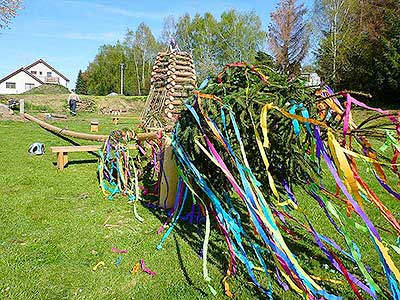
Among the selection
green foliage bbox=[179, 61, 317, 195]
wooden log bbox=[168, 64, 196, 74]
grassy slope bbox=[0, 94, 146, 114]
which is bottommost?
grassy slope bbox=[0, 94, 146, 114]

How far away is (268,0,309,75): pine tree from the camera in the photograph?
109 ft

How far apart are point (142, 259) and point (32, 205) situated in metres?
2.42

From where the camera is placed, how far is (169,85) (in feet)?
46.6

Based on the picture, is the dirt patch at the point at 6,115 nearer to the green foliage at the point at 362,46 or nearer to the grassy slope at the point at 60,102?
the grassy slope at the point at 60,102

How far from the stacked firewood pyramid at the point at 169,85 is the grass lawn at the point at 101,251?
7749mm

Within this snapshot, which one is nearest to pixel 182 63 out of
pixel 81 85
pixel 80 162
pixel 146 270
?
pixel 80 162

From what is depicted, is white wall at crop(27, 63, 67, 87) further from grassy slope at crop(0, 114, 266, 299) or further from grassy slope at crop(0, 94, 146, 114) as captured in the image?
grassy slope at crop(0, 114, 266, 299)

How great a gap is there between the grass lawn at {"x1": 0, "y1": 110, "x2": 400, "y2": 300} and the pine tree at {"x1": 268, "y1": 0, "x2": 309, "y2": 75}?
29257 mm

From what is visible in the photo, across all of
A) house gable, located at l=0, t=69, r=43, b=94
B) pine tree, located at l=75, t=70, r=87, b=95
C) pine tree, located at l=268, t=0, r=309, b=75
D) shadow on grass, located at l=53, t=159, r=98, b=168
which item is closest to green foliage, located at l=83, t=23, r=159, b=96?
pine tree, located at l=75, t=70, r=87, b=95

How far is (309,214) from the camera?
17.7ft

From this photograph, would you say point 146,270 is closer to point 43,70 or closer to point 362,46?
point 362,46

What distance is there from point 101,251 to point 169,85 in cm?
1083

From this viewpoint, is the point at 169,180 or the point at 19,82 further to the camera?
the point at 19,82

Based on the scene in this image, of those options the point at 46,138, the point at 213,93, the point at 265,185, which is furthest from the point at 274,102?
the point at 46,138
